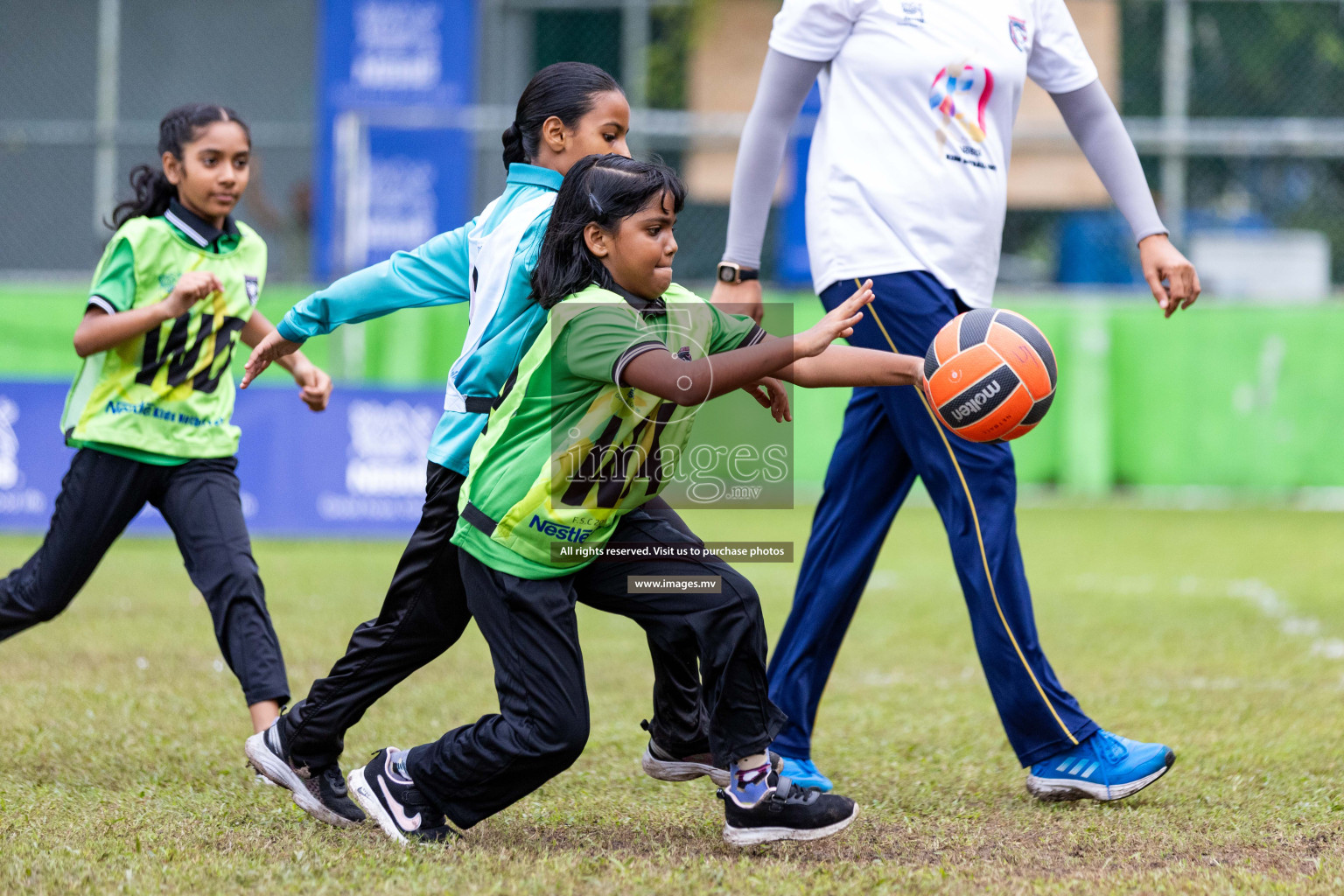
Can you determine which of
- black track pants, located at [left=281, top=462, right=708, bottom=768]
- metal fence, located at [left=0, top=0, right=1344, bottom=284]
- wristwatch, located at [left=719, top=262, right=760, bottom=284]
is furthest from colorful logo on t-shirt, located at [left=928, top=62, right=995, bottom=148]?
metal fence, located at [left=0, top=0, right=1344, bottom=284]

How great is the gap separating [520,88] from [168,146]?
1300 cm

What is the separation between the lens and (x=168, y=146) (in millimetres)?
4484

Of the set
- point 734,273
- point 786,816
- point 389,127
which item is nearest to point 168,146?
point 734,273

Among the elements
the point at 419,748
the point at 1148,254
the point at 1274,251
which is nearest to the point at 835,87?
the point at 1148,254

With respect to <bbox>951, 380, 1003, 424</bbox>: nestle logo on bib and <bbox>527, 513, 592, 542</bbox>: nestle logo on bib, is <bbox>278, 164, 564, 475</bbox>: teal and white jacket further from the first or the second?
<bbox>951, 380, 1003, 424</bbox>: nestle logo on bib

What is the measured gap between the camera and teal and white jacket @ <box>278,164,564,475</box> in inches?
133

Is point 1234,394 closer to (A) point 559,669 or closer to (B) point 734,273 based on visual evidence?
(B) point 734,273

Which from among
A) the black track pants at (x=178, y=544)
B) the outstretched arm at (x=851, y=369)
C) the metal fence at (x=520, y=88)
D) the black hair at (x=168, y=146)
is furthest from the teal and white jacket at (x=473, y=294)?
the metal fence at (x=520, y=88)

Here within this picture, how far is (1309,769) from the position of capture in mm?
4117

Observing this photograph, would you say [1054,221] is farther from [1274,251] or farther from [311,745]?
[311,745]

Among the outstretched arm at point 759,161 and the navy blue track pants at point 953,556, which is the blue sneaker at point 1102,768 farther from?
the outstretched arm at point 759,161

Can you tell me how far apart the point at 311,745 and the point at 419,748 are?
0.37m

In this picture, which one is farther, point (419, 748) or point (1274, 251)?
point (1274, 251)

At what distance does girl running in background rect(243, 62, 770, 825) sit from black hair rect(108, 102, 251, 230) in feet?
3.63
